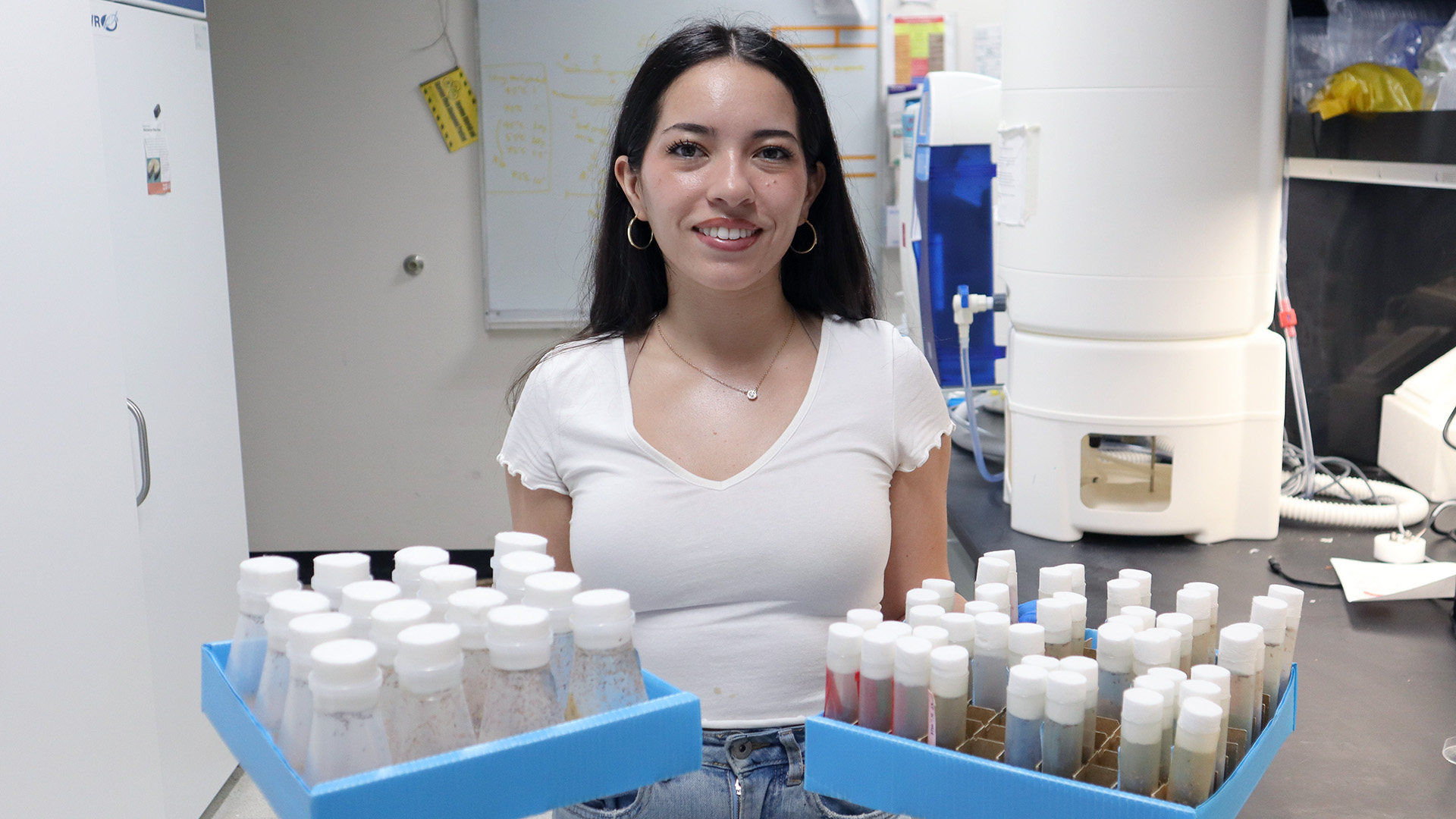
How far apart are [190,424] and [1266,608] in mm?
2020

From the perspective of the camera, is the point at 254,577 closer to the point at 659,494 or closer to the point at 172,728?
the point at 659,494

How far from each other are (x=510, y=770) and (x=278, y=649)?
0.63 feet

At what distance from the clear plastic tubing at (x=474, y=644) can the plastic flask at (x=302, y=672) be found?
7 centimetres

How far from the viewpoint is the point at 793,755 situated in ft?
3.60

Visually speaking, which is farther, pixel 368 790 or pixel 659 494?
pixel 659 494

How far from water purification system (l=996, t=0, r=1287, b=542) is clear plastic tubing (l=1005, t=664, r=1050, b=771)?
1.13 m

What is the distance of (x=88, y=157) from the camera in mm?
1813

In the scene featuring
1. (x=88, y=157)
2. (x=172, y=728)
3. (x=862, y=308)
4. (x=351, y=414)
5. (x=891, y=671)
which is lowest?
(x=172, y=728)

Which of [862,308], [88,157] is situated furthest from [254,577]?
[88,157]

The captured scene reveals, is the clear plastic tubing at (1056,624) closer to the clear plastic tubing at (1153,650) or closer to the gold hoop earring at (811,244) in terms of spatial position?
the clear plastic tubing at (1153,650)

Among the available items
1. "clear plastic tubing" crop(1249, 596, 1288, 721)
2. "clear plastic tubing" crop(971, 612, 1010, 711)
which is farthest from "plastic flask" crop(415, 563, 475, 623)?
"clear plastic tubing" crop(1249, 596, 1288, 721)

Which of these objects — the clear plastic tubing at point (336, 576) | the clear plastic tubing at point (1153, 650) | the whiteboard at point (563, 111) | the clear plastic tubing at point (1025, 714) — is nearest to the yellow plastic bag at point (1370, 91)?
the clear plastic tubing at point (1153, 650)

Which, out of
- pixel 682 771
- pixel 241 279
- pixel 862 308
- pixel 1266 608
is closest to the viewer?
pixel 682 771

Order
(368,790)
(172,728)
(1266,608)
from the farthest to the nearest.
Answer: (172,728) → (1266,608) → (368,790)
